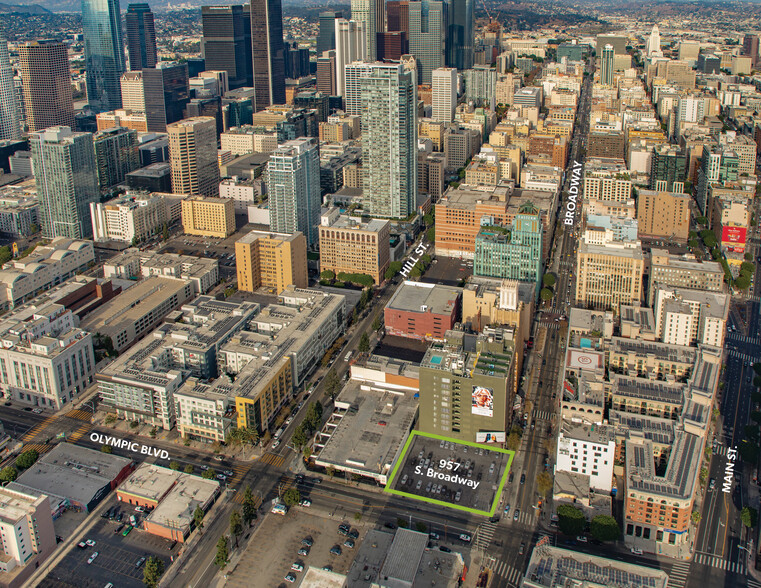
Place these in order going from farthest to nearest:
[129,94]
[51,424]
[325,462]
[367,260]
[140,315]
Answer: [129,94]
[367,260]
[140,315]
[51,424]
[325,462]

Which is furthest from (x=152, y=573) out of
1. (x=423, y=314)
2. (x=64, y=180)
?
(x=64, y=180)

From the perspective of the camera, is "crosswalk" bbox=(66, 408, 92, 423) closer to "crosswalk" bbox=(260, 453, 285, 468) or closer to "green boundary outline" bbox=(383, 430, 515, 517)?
"crosswalk" bbox=(260, 453, 285, 468)

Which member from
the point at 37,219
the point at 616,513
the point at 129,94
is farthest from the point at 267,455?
the point at 129,94

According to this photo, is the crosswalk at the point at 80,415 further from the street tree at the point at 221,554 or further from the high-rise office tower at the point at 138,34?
the high-rise office tower at the point at 138,34

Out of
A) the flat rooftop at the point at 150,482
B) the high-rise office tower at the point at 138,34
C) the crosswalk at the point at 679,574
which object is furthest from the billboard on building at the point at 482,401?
the high-rise office tower at the point at 138,34

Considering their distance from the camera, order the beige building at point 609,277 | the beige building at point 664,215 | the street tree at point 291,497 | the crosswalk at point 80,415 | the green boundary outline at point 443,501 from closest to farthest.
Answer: the street tree at point 291,497 < the green boundary outline at point 443,501 < the crosswalk at point 80,415 < the beige building at point 609,277 < the beige building at point 664,215

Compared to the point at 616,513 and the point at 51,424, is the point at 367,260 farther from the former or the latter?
the point at 616,513

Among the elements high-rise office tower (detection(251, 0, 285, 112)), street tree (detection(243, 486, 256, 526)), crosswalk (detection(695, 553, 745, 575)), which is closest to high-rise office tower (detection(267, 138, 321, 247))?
street tree (detection(243, 486, 256, 526))
